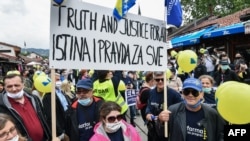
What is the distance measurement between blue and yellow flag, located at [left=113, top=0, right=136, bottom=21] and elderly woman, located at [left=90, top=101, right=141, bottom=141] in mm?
1026

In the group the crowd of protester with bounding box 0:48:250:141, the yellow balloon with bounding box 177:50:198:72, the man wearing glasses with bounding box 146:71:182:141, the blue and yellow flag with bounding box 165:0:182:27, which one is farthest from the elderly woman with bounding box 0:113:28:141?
the yellow balloon with bounding box 177:50:198:72

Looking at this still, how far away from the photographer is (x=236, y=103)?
325cm

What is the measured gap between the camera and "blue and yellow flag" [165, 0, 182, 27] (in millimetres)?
4887

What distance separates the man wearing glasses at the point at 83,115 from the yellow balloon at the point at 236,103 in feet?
6.02

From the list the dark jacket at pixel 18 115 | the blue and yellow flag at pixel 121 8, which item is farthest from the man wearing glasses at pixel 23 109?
the blue and yellow flag at pixel 121 8

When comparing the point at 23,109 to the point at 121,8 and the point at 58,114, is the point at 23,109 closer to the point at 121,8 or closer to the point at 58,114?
the point at 58,114

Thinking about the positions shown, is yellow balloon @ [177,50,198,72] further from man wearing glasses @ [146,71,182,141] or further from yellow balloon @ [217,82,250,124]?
yellow balloon @ [217,82,250,124]

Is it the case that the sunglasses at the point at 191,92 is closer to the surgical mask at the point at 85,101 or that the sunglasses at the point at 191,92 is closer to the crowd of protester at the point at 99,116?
the crowd of protester at the point at 99,116

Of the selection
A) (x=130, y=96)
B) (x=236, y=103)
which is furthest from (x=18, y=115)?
(x=130, y=96)

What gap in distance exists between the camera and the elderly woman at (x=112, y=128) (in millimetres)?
3756

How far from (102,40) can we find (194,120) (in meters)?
1.29

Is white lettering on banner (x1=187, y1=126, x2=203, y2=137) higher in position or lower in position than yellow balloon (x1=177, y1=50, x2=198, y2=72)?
lower

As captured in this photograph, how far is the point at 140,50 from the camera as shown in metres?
4.43

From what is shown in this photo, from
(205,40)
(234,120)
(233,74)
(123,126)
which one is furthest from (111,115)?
(205,40)
